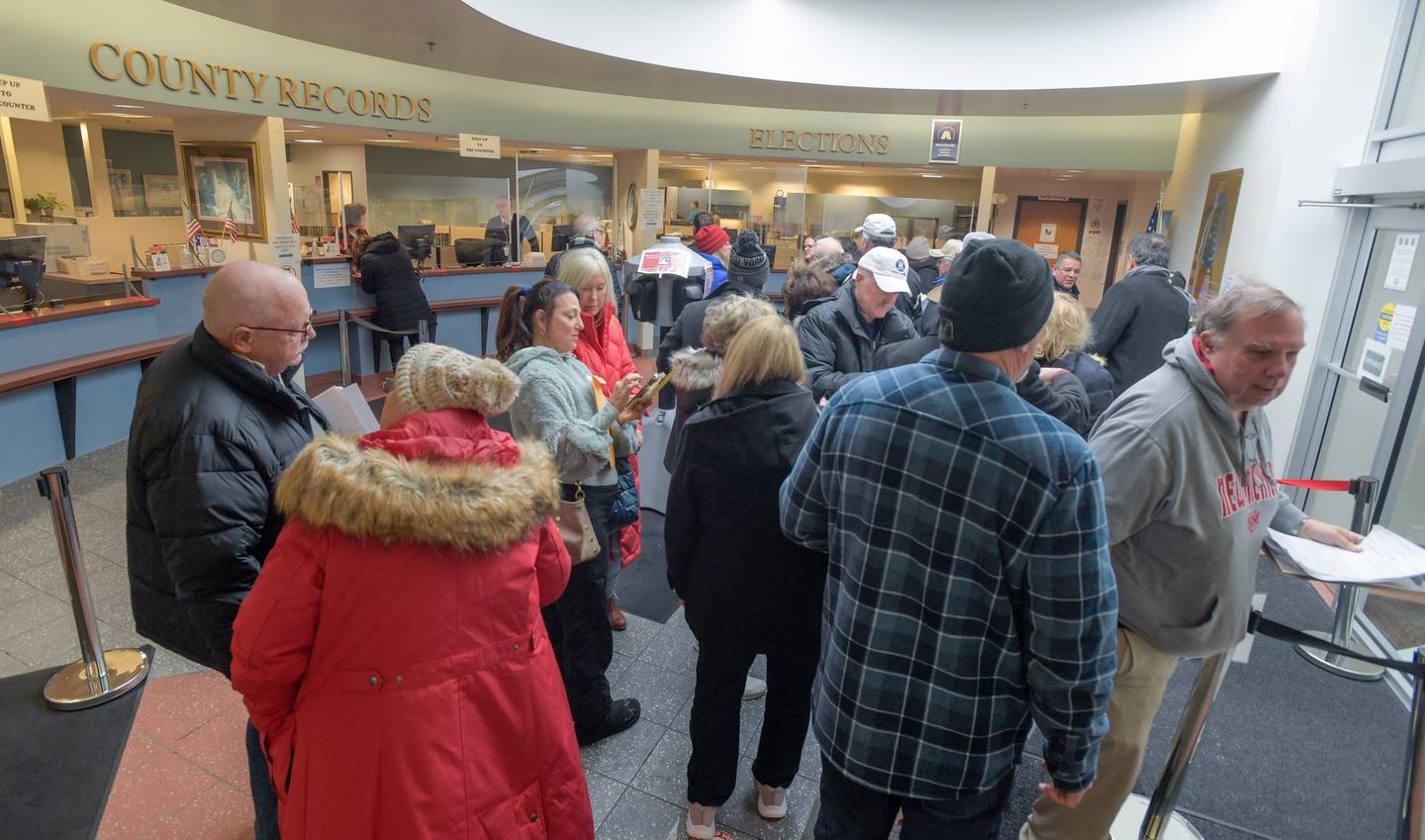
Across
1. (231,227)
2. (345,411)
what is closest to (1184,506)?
(345,411)

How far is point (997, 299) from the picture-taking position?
53.9 inches

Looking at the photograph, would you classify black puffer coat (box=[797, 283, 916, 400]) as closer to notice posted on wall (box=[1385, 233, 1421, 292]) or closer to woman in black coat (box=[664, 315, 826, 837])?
woman in black coat (box=[664, 315, 826, 837])

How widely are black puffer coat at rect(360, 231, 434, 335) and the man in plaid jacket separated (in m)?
6.70

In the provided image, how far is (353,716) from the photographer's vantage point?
1.42m

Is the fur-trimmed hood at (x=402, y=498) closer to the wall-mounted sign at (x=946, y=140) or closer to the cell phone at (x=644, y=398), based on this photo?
the cell phone at (x=644, y=398)

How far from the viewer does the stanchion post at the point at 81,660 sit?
2.51 metres

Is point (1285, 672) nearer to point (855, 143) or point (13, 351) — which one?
point (13, 351)

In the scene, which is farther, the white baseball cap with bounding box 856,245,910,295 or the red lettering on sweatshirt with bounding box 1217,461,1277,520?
the white baseball cap with bounding box 856,245,910,295

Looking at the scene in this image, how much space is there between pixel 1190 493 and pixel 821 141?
933cm

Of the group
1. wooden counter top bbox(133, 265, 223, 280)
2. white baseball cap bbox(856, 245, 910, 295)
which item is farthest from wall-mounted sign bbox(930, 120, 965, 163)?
wooden counter top bbox(133, 265, 223, 280)

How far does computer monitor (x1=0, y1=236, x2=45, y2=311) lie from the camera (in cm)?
489

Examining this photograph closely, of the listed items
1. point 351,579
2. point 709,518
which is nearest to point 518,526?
point 351,579

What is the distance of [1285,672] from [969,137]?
8113 mm

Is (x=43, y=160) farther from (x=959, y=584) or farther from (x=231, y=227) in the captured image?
(x=959, y=584)
